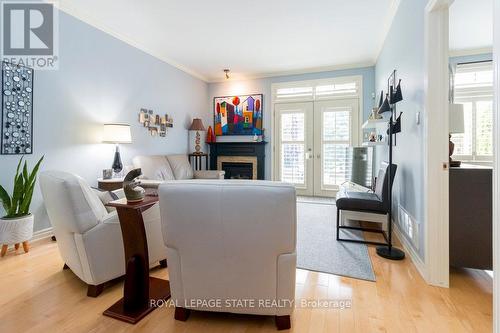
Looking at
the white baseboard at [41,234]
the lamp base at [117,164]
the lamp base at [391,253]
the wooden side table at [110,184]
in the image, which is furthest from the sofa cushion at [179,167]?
the lamp base at [391,253]

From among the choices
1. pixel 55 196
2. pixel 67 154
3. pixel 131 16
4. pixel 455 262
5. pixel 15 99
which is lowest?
pixel 455 262

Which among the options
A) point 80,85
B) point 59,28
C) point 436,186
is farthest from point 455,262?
point 59,28

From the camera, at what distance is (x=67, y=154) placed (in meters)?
3.17

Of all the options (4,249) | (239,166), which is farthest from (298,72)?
(4,249)

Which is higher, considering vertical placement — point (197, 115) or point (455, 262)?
point (197, 115)

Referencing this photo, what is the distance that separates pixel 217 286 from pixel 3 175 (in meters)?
2.63

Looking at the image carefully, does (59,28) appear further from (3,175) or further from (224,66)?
(224,66)

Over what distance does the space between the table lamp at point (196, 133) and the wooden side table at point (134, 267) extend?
3.97m

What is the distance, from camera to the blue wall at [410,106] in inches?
85.7

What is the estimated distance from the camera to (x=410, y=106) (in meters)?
2.49

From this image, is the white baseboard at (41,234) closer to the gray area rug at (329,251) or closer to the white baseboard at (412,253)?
the gray area rug at (329,251)

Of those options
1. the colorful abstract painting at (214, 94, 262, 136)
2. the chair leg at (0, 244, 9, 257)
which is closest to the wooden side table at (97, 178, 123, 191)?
the chair leg at (0, 244, 9, 257)

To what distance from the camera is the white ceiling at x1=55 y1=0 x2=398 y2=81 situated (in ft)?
10.1

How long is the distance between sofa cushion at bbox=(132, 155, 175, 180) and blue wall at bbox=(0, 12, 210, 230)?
0.22m
